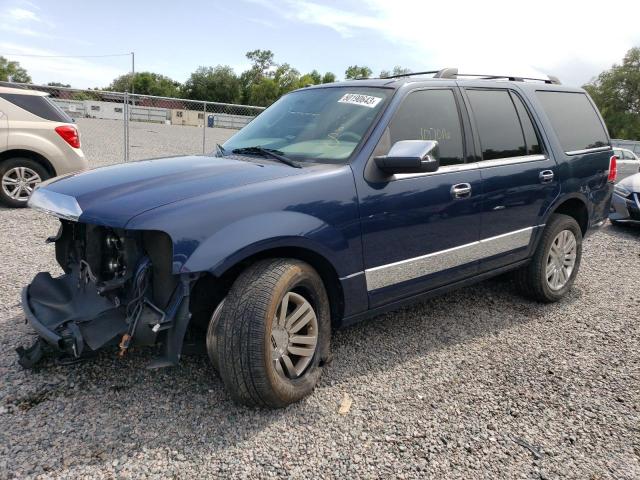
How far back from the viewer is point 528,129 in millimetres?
4285

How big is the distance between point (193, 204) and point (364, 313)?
1311 mm

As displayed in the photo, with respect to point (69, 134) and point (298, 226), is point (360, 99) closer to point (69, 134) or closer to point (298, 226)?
point (298, 226)

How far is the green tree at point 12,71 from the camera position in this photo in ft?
280

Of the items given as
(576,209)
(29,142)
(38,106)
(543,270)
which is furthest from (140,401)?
(38,106)

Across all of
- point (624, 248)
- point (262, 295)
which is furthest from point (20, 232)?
point (624, 248)

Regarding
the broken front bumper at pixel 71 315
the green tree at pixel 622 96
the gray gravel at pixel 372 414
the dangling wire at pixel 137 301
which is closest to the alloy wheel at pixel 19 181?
the gray gravel at pixel 372 414

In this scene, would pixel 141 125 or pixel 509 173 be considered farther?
pixel 141 125

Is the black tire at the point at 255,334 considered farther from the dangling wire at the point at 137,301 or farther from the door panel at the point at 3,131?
the door panel at the point at 3,131

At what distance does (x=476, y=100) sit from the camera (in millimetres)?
3945

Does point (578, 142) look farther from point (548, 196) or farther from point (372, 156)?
point (372, 156)

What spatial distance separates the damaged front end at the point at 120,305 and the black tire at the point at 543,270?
10.5 feet

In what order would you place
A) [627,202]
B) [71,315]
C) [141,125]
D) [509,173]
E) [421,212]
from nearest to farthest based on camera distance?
[71,315] → [421,212] → [509,173] → [627,202] → [141,125]

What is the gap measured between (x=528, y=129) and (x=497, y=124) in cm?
44

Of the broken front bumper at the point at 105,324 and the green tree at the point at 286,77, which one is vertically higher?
the green tree at the point at 286,77
